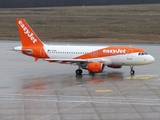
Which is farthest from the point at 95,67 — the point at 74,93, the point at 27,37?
the point at 27,37

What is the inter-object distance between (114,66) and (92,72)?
3811mm

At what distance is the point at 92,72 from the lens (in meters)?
55.2

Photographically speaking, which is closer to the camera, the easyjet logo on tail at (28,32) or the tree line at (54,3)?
the easyjet logo on tail at (28,32)

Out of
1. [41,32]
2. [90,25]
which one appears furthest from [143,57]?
[90,25]

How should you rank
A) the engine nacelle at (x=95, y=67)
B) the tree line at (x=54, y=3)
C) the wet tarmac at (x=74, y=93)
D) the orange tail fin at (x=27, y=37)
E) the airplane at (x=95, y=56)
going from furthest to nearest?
the tree line at (x=54, y=3) < the orange tail fin at (x=27, y=37) < the airplane at (x=95, y=56) < the engine nacelle at (x=95, y=67) < the wet tarmac at (x=74, y=93)

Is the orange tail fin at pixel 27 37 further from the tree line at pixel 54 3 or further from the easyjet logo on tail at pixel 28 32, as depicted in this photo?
the tree line at pixel 54 3

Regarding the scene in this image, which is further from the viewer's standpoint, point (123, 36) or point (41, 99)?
point (123, 36)

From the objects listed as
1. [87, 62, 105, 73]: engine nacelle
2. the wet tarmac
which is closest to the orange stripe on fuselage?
[87, 62, 105, 73]: engine nacelle

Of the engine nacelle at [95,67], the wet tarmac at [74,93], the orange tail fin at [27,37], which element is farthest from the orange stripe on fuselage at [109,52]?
the orange tail fin at [27,37]

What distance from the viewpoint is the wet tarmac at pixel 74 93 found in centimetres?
3725

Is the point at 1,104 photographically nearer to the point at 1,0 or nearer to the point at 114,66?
the point at 114,66

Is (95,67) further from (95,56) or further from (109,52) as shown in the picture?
(109,52)

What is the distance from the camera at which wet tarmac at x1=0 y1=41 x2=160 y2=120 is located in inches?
1467

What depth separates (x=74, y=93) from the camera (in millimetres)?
45344
